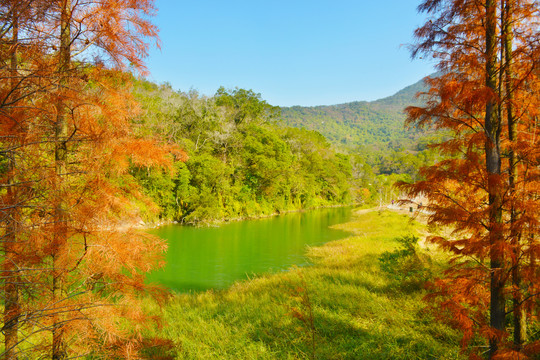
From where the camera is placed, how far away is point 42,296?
3.40 m

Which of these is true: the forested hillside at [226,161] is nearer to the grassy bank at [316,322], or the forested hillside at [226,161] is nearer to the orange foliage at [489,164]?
the grassy bank at [316,322]

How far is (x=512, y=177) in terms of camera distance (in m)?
3.35

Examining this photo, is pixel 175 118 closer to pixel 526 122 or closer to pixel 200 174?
pixel 200 174

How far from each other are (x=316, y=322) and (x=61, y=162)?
15.9 feet

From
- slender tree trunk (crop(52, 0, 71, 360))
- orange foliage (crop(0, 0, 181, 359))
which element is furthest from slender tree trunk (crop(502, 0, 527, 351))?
slender tree trunk (crop(52, 0, 71, 360))

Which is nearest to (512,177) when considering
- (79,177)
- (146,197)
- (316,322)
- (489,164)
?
(489,164)

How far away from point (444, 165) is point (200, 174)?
22688mm

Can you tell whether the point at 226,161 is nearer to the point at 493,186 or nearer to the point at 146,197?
the point at 146,197

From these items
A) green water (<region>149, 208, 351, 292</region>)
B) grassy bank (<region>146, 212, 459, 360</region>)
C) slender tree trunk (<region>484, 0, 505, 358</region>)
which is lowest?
green water (<region>149, 208, 351, 292</region>)

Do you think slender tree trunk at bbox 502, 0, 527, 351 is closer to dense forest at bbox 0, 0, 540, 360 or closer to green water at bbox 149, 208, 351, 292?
dense forest at bbox 0, 0, 540, 360

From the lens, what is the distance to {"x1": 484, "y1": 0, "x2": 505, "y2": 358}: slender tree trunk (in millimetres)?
3154

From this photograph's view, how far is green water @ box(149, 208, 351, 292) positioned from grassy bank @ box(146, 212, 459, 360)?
2507 mm

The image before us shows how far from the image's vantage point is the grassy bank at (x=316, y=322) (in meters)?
4.47

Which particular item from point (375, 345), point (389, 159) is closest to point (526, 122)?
point (375, 345)
